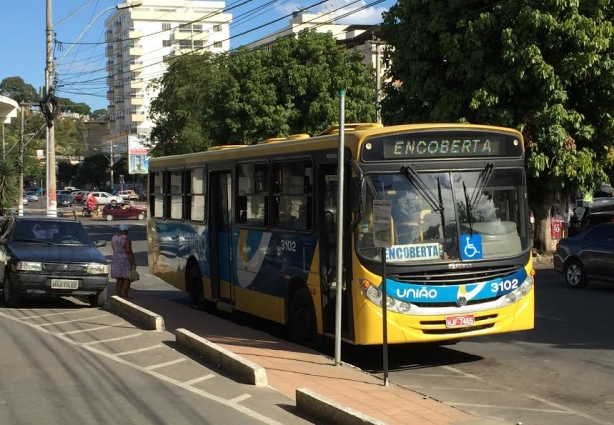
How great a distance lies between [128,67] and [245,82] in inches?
3322

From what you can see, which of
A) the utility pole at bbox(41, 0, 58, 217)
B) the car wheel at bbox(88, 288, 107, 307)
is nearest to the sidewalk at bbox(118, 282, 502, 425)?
the car wheel at bbox(88, 288, 107, 307)

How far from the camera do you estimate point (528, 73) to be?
20875 mm

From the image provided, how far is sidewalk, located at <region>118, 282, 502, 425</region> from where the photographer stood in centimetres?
756

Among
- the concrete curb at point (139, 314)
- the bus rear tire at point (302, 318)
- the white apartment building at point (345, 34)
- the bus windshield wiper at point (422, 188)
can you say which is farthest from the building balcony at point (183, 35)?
the bus windshield wiper at point (422, 188)

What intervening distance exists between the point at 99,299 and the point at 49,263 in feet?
4.07

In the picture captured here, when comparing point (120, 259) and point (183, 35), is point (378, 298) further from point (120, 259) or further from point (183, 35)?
point (183, 35)

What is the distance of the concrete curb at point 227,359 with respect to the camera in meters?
8.84

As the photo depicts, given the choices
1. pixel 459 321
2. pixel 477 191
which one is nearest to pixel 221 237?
pixel 477 191

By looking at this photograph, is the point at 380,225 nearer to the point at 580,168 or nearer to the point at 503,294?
the point at 503,294

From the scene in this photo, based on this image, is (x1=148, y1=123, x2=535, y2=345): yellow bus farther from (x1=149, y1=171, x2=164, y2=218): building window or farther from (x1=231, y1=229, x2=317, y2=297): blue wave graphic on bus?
(x1=149, y1=171, x2=164, y2=218): building window

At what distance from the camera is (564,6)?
20.5m

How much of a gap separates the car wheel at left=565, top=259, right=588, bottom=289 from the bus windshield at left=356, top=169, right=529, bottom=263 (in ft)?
28.5

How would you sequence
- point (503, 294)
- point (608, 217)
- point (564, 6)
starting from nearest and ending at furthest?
point (503, 294)
point (564, 6)
point (608, 217)

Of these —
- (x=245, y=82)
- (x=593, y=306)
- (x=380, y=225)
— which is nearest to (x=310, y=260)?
(x=380, y=225)
